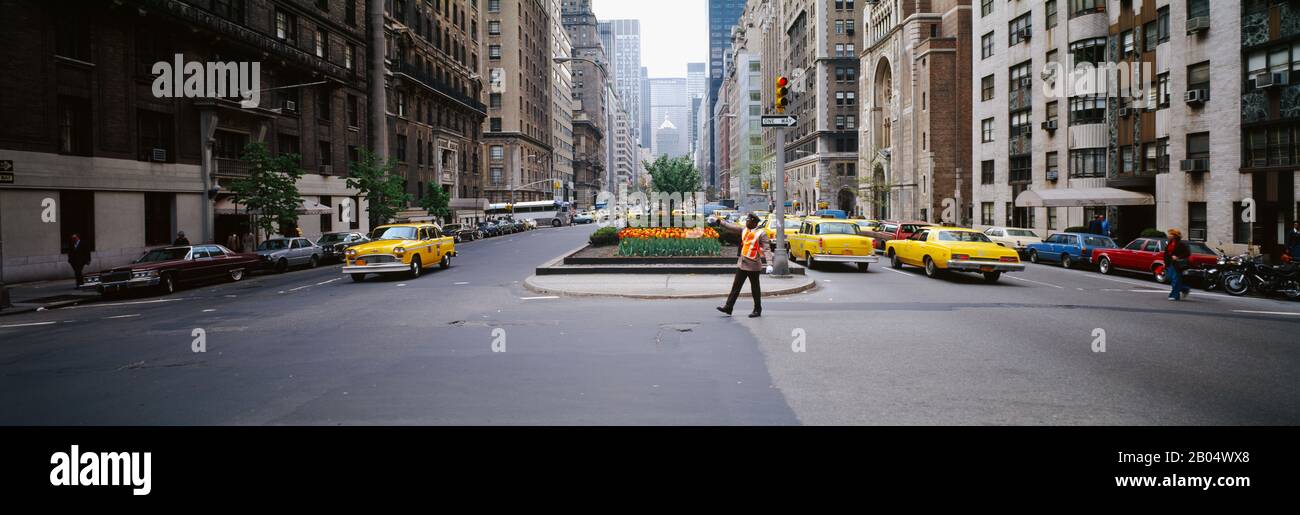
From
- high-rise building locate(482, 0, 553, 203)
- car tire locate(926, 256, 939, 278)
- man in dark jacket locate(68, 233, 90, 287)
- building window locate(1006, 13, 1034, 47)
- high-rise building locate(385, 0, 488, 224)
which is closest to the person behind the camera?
car tire locate(926, 256, 939, 278)

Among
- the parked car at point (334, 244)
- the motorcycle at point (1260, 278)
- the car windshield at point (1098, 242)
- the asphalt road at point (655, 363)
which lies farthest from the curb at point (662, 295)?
the parked car at point (334, 244)

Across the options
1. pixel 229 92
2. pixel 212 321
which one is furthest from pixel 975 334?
pixel 229 92

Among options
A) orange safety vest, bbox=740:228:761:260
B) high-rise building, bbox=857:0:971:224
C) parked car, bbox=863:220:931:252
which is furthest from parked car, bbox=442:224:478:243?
orange safety vest, bbox=740:228:761:260

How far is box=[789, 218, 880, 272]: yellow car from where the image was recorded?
76.1ft

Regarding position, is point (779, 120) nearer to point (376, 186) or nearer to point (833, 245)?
point (833, 245)

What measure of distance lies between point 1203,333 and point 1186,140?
2677 cm

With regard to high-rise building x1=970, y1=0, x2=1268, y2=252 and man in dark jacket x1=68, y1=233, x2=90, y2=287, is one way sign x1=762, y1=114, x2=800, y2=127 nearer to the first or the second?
man in dark jacket x1=68, y1=233, x2=90, y2=287

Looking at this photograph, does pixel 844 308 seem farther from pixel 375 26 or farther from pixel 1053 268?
pixel 375 26

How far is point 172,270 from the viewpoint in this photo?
20891 mm

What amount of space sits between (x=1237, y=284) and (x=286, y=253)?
99.7 ft

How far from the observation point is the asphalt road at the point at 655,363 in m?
6.72

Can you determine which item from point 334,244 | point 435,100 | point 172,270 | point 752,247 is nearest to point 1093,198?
point 752,247

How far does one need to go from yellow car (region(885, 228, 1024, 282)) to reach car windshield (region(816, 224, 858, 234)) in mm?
2222

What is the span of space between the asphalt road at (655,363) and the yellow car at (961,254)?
4.17m
